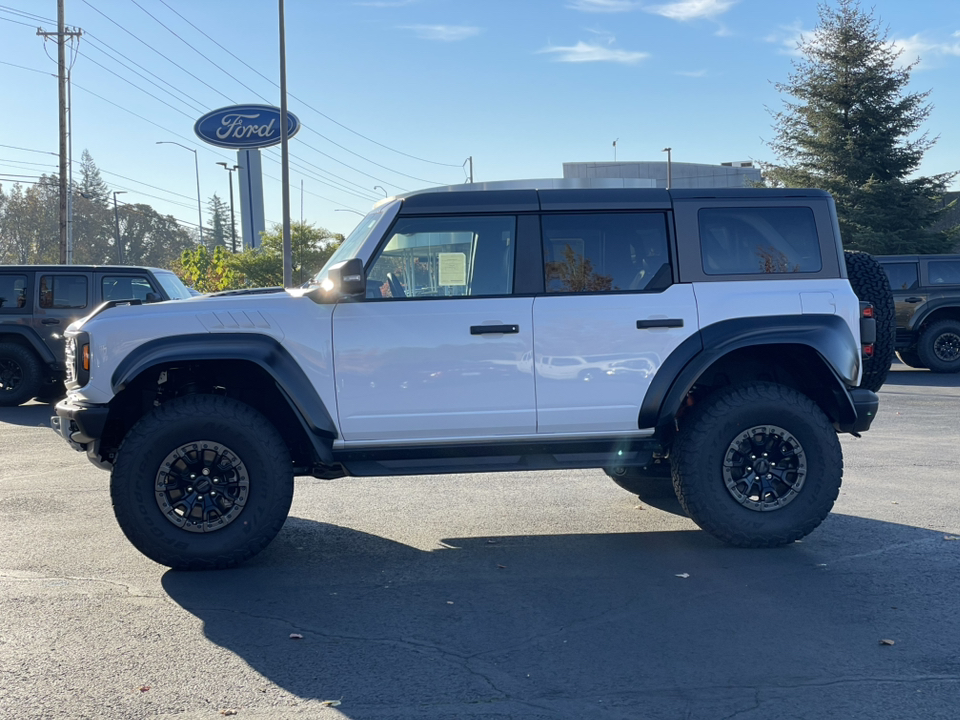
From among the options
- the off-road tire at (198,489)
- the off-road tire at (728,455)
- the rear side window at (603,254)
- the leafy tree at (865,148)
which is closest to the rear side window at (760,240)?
the rear side window at (603,254)

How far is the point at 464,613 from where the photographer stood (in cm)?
455

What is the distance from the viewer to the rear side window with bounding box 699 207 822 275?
5758 mm

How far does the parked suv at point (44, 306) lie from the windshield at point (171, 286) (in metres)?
0.03

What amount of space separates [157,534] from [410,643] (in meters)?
1.86

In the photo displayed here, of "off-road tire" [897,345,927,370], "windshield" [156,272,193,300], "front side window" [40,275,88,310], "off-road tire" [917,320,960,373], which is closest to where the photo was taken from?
"front side window" [40,275,88,310]

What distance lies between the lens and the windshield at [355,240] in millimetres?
5703

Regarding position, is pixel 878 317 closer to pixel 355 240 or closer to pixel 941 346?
pixel 355 240

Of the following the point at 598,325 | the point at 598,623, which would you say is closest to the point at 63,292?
the point at 598,325

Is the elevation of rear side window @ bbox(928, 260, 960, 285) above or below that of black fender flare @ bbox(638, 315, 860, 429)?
above

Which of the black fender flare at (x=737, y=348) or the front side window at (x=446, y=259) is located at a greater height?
the front side window at (x=446, y=259)

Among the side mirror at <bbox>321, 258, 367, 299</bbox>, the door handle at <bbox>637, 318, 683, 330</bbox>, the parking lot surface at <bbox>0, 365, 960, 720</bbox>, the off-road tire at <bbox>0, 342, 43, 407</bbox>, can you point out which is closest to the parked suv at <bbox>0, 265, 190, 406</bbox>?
the off-road tire at <bbox>0, 342, 43, 407</bbox>

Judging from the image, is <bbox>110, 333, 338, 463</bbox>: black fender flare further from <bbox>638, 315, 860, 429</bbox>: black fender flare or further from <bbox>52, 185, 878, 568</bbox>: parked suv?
<bbox>638, 315, 860, 429</bbox>: black fender flare

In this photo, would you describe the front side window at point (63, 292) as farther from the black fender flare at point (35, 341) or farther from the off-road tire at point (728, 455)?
the off-road tire at point (728, 455)

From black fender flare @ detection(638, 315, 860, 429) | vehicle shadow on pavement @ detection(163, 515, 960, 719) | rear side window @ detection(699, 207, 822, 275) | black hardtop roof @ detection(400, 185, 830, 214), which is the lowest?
vehicle shadow on pavement @ detection(163, 515, 960, 719)
